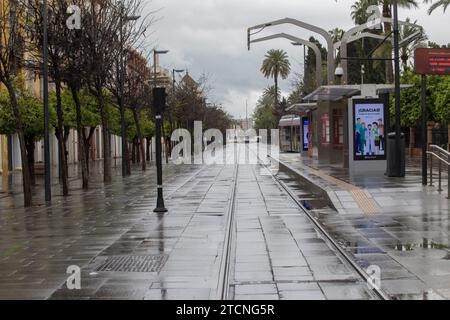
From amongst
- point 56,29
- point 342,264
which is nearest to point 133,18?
point 56,29

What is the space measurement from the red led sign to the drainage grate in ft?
39.9

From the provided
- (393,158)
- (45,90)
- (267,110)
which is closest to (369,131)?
(393,158)

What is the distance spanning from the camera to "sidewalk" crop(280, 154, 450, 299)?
8359 mm

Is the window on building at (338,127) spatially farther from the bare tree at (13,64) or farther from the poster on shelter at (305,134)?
the bare tree at (13,64)

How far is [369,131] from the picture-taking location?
2567cm

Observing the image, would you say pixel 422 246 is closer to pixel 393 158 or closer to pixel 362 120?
pixel 393 158

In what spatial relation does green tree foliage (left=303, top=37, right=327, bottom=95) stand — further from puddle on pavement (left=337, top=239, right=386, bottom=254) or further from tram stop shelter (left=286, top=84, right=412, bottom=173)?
puddle on pavement (left=337, top=239, right=386, bottom=254)

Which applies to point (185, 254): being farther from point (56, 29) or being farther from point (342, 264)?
point (56, 29)

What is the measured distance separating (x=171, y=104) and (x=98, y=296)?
48.5m

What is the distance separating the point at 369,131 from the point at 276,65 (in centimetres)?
7549

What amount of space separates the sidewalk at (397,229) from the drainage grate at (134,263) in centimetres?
292

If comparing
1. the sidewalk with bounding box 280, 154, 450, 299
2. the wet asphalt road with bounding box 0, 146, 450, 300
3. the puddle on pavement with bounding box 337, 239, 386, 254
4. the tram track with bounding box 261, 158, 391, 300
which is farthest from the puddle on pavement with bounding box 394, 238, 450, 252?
the tram track with bounding box 261, 158, 391, 300

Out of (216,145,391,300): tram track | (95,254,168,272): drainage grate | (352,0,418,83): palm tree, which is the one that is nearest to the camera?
(216,145,391,300): tram track
